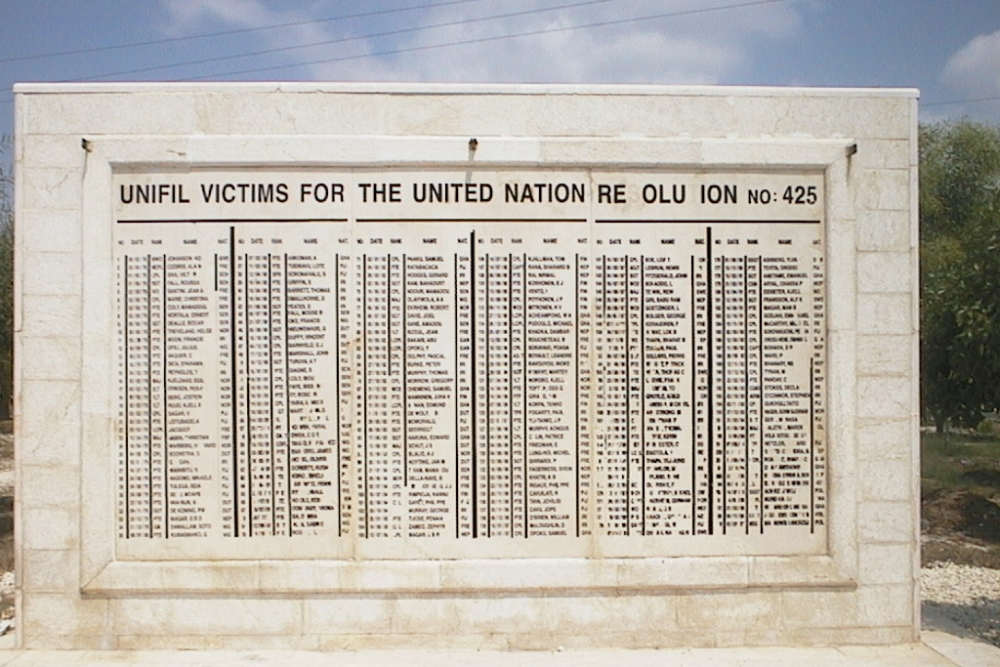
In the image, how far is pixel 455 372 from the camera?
7098mm

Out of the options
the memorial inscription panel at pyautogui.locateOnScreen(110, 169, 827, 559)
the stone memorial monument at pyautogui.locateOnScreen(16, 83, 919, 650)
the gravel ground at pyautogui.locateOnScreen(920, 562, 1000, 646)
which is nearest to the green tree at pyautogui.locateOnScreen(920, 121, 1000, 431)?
the gravel ground at pyautogui.locateOnScreen(920, 562, 1000, 646)

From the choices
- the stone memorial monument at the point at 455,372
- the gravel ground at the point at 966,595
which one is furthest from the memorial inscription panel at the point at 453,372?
the gravel ground at the point at 966,595

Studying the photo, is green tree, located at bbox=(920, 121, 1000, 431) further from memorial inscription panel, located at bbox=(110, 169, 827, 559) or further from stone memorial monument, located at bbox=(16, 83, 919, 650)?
memorial inscription panel, located at bbox=(110, 169, 827, 559)

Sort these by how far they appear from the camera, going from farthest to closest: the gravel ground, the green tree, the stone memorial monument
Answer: the green tree, the gravel ground, the stone memorial monument

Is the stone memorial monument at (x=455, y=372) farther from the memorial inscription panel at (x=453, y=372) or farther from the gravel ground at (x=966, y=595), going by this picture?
the gravel ground at (x=966, y=595)

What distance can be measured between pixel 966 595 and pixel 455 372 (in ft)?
21.8

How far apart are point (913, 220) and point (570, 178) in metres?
2.80

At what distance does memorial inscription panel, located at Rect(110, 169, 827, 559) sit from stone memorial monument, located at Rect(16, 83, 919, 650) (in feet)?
0.08

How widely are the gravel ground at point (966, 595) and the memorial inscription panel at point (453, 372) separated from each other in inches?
105

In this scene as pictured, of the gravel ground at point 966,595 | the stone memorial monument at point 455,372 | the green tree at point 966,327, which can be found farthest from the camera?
the green tree at point 966,327

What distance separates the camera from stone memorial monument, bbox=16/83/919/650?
7.02 m

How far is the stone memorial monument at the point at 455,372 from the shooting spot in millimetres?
7020

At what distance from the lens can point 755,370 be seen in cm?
719

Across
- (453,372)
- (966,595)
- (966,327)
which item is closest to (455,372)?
(453,372)
